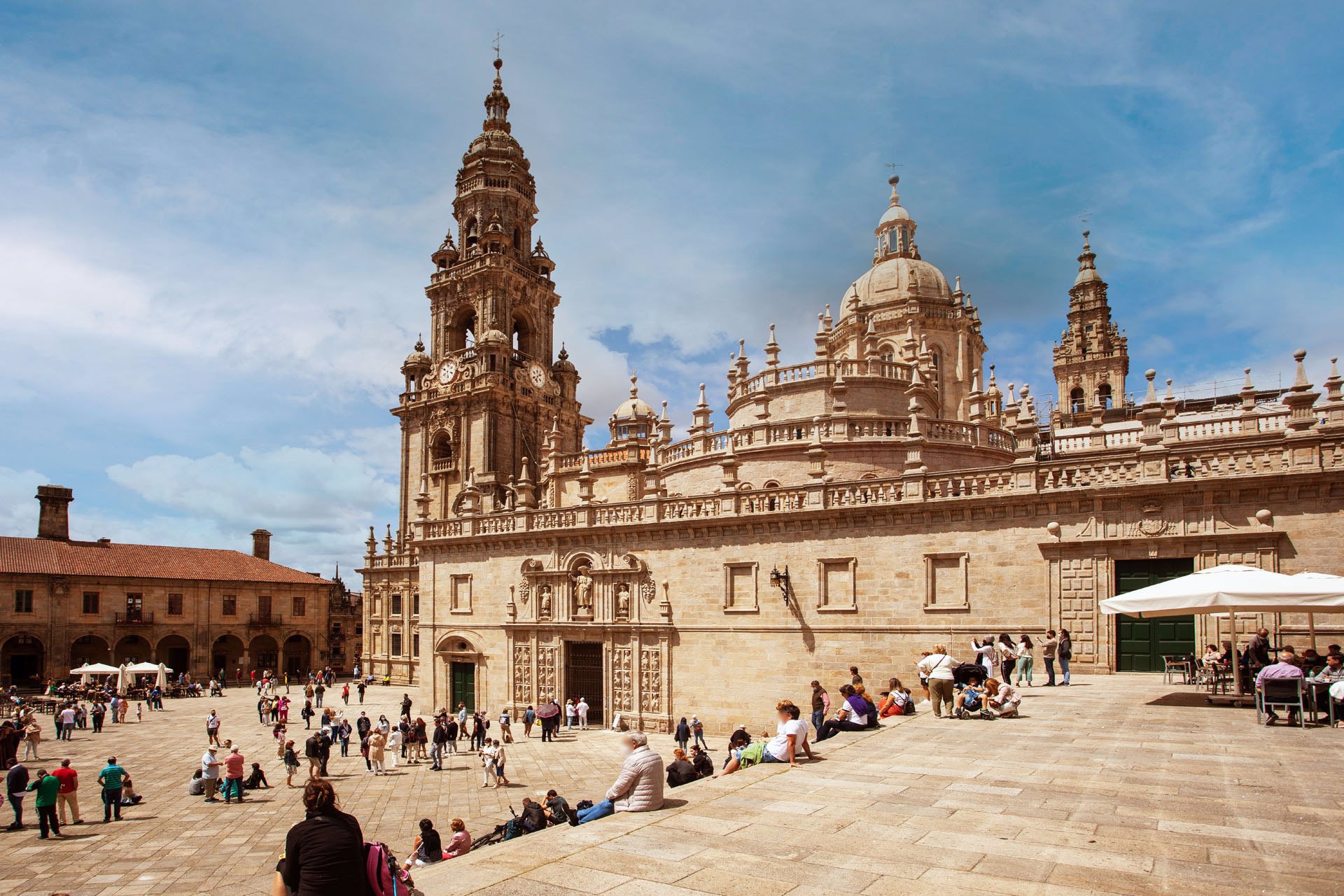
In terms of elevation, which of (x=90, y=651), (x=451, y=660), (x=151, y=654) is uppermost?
(x=451, y=660)

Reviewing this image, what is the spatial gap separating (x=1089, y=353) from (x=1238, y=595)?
5155 centimetres

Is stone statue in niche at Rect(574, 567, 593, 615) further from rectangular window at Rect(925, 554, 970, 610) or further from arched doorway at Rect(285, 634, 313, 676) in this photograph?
arched doorway at Rect(285, 634, 313, 676)

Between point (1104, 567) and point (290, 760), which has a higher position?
point (1104, 567)

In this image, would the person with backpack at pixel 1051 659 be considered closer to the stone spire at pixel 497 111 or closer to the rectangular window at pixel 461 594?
the rectangular window at pixel 461 594

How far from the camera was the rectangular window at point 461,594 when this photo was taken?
30.1 m

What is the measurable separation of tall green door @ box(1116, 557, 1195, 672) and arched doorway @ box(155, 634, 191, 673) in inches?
2041

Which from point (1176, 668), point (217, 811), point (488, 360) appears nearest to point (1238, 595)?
point (1176, 668)

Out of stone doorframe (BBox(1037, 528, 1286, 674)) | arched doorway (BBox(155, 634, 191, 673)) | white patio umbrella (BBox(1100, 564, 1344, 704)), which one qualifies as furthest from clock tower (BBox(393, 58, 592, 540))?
white patio umbrella (BBox(1100, 564, 1344, 704))

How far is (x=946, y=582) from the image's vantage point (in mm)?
20266

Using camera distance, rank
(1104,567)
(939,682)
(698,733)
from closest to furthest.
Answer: (939,682) → (1104,567) → (698,733)

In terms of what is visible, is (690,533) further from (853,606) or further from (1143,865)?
(1143,865)

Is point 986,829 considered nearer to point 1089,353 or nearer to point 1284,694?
point 1284,694

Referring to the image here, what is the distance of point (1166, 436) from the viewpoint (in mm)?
22281

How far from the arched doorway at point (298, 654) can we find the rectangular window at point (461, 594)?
3157 cm
